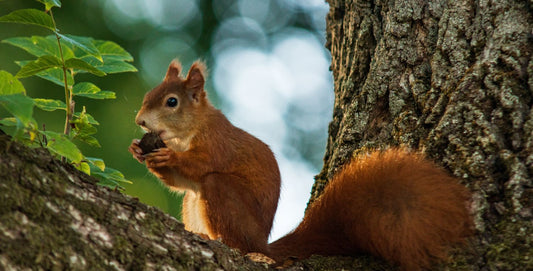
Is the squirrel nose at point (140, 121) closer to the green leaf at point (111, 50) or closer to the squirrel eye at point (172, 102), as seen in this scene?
the squirrel eye at point (172, 102)

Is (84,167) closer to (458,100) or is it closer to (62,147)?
(62,147)

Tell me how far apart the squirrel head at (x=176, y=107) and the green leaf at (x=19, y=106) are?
1.28 meters

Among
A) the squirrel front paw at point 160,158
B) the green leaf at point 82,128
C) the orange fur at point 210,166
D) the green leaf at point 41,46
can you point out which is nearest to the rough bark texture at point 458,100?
the orange fur at point 210,166

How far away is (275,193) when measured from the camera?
191 centimetres

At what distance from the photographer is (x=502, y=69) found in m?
1.35

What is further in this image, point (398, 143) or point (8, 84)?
point (398, 143)

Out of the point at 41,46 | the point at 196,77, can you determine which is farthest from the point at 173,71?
the point at 41,46

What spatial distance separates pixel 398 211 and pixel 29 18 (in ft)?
2.86

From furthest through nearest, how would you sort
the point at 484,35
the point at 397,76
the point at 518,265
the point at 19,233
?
the point at 397,76
the point at 484,35
the point at 518,265
the point at 19,233

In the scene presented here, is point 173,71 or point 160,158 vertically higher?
point 173,71

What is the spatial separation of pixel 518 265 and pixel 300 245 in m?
0.57

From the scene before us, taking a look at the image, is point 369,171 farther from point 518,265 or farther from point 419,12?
point 419,12

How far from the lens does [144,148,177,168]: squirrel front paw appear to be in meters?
2.00

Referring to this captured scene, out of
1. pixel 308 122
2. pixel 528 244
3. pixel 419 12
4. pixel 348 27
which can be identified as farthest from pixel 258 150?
pixel 308 122
